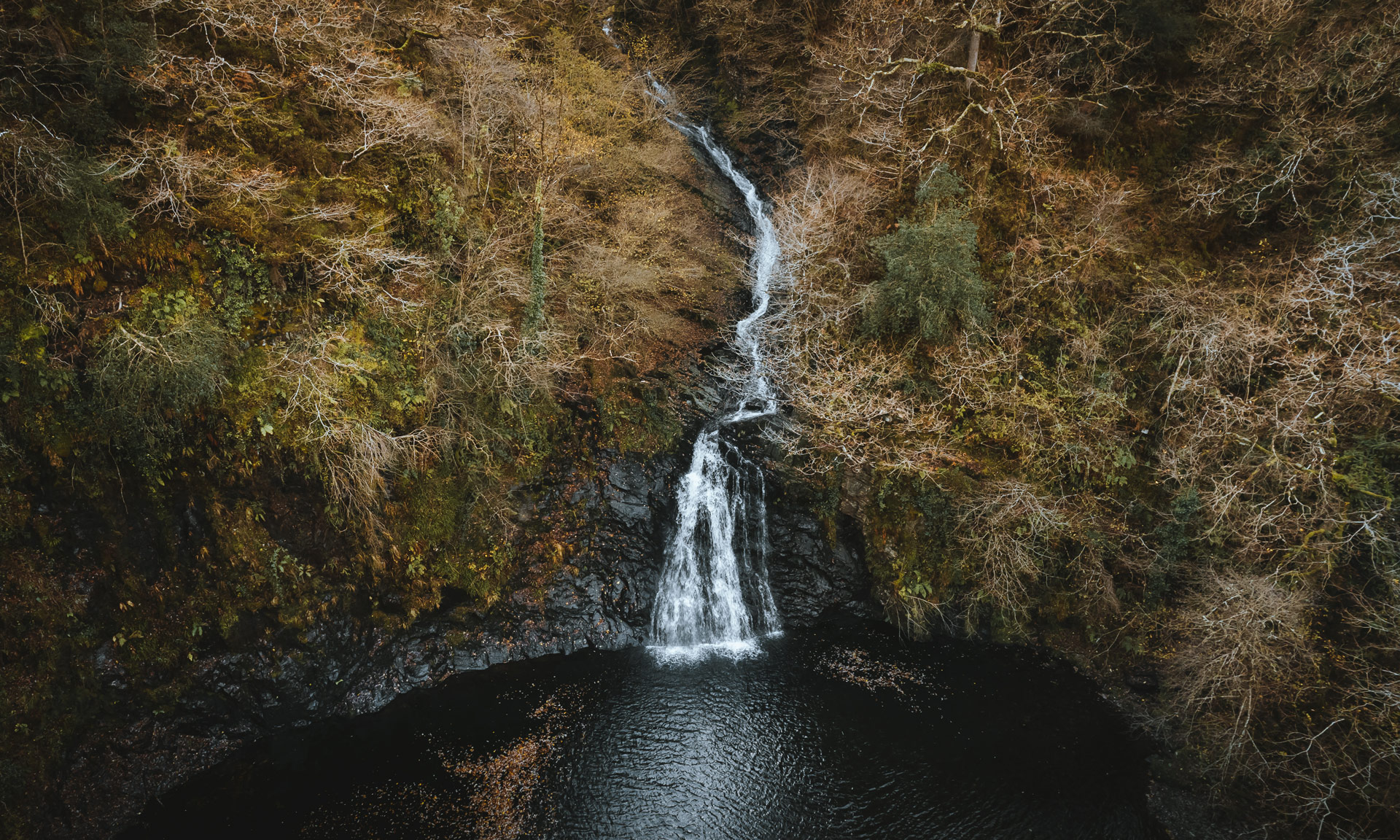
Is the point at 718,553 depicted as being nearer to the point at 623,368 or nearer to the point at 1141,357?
the point at 623,368

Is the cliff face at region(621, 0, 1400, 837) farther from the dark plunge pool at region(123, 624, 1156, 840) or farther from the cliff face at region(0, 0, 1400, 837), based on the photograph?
the dark plunge pool at region(123, 624, 1156, 840)

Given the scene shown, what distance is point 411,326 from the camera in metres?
9.75

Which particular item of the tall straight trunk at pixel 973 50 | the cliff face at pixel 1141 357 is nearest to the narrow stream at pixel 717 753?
the cliff face at pixel 1141 357

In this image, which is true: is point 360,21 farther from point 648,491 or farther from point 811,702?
point 811,702

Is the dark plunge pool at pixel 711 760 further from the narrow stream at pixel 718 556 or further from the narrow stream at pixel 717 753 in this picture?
the narrow stream at pixel 718 556

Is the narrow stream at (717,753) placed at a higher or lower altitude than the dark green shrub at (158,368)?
lower

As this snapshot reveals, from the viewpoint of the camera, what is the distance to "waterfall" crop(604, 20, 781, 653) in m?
11.5

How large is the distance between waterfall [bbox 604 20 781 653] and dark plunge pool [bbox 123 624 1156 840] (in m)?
0.79

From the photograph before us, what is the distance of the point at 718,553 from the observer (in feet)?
39.2

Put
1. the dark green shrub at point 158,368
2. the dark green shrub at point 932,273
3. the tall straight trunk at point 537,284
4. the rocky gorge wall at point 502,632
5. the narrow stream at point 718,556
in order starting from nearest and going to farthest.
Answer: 1. the dark green shrub at point 158,368
2. the rocky gorge wall at point 502,632
3. the dark green shrub at point 932,273
4. the tall straight trunk at point 537,284
5. the narrow stream at point 718,556

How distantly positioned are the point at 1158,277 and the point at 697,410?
8914 mm

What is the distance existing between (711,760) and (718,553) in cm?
402

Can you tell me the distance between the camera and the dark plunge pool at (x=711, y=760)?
25.1 ft

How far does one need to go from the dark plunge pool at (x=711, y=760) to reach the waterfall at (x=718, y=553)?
792 millimetres
